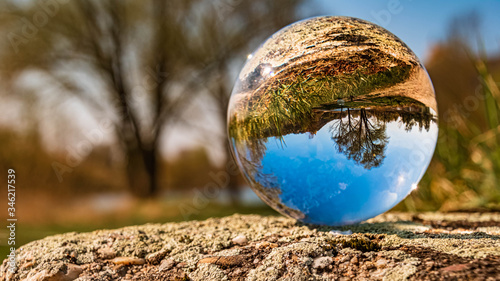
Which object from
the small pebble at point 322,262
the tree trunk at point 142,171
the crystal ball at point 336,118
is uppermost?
the tree trunk at point 142,171

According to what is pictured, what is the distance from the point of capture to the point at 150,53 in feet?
38.3

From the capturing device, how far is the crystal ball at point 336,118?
250cm

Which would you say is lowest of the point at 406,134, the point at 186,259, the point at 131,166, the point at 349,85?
the point at 186,259

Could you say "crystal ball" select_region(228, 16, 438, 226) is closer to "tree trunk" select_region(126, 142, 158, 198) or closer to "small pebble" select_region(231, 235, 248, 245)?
"small pebble" select_region(231, 235, 248, 245)

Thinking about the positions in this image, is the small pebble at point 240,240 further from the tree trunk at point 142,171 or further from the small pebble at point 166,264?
the tree trunk at point 142,171

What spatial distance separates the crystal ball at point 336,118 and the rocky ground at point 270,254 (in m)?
0.35

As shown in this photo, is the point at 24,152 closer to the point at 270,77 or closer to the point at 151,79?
the point at 151,79

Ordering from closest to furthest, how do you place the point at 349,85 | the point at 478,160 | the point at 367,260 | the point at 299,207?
the point at 367,260 → the point at 349,85 → the point at 299,207 → the point at 478,160

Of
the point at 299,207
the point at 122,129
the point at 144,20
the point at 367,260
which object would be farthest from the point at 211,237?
the point at 144,20

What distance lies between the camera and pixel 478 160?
514cm

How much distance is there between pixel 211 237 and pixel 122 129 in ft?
31.2

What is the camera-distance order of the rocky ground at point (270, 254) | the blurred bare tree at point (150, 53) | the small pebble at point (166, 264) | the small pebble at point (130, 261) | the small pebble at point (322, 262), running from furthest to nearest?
the blurred bare tree at point (150, 53) → the small pebble at point (130, 261) → the small pebble at point (166, 264) → the small pebble at point (322, 262) → the rocky ground at point (270, 254)

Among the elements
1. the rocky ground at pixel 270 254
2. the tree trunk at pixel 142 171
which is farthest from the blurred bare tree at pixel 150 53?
the rocky ground at pixel 270 254

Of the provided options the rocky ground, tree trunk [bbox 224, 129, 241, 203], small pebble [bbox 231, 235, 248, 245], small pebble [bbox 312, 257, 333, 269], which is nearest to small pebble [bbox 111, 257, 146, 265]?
the rocky ground
